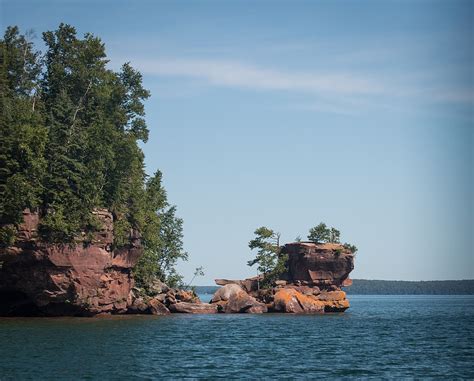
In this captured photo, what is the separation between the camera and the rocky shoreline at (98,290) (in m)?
61.2

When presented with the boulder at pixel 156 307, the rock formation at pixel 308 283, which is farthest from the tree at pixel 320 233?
the boulder at pixel 156 307

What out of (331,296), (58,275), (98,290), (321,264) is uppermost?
(321,264)

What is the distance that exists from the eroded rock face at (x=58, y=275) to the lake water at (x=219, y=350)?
9.35 ft

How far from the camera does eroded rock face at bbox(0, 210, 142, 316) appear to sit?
198 ft

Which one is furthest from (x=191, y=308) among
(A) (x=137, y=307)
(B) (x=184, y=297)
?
(A) (x=137, y=307)

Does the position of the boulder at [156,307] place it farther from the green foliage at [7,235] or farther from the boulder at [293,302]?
the green foliage at [7,235]

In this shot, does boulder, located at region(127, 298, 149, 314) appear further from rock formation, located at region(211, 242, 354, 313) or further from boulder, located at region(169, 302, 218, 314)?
rock formation, located at region(211, 242, 354, 313)

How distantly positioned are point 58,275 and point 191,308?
81.9 ft

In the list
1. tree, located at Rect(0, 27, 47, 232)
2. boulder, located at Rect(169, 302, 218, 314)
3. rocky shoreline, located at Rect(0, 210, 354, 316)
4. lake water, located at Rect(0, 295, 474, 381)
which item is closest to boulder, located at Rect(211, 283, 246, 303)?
rocky shoreline, located at Rect(0, 210, 354, 316)

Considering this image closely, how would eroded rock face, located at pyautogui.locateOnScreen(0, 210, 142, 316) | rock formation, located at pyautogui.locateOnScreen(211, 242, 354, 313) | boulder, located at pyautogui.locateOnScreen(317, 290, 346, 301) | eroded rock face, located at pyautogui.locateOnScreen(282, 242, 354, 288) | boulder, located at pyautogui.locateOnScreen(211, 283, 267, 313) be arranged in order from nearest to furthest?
eroded rock face, located at pyautogui.locateOnScreen(0, 210, 142, 316), boulder, located at pyautogui.locateOnScreen(211, 283, 267, 313), rock formation, located at pyautogui.locateOnScreen(211, 242, 354, 313), boulder, located at pyautogui.locateOnScreen(317, 290, 346, 301), eroded rock face, located at pyautogui.locateOnScreen(282, 242, 354, 288)

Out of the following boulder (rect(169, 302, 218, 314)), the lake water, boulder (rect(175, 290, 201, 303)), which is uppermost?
boulder (rect(175, 290, 201, 303))

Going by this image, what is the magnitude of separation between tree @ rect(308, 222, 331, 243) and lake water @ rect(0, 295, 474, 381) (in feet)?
119

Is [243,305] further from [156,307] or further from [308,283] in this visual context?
[156,307]

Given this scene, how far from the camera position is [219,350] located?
4344 centimetres
